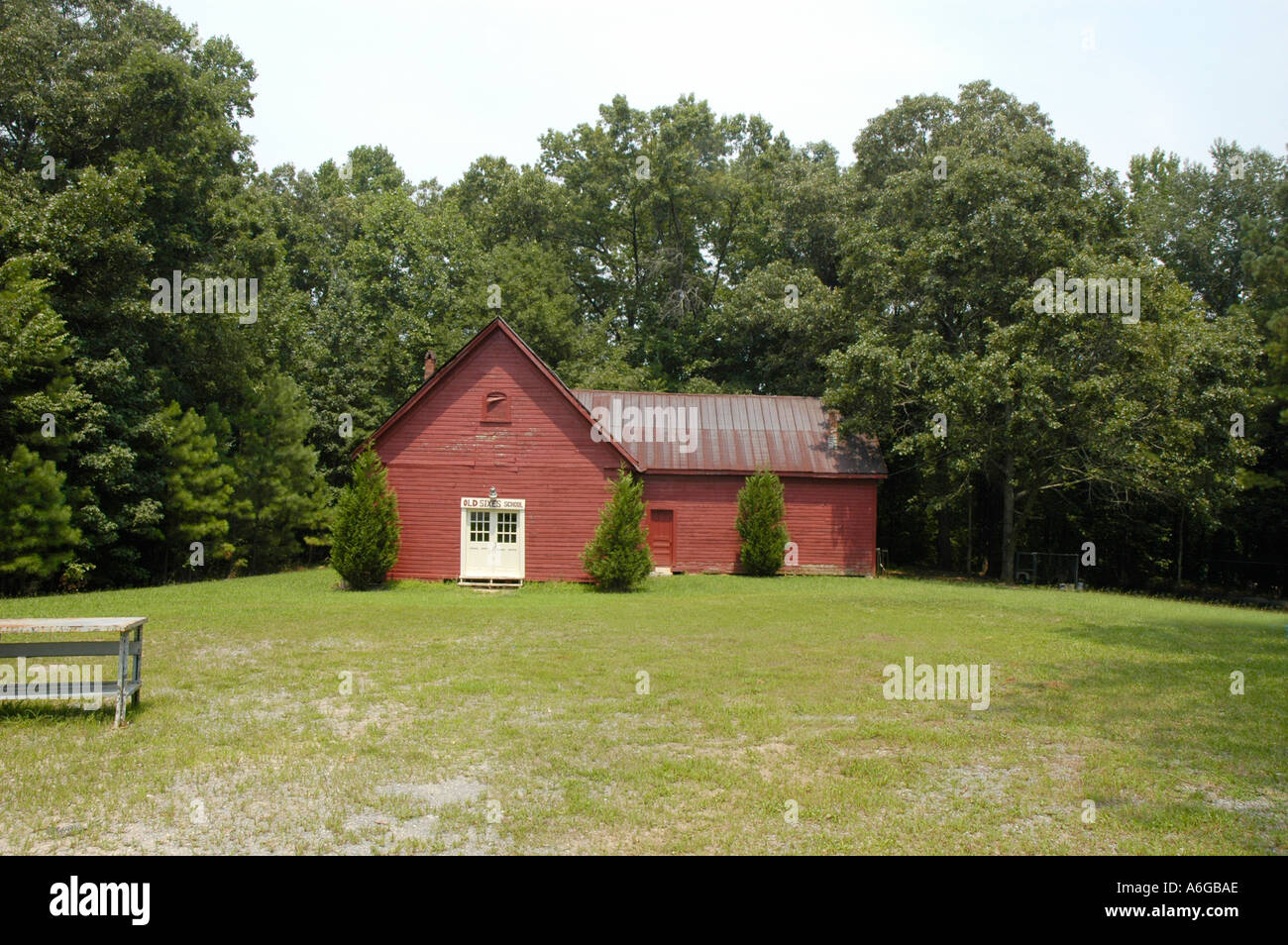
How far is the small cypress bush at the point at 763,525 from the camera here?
31203 mm

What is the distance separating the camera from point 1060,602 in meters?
23.7

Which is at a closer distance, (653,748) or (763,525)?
(653,748)

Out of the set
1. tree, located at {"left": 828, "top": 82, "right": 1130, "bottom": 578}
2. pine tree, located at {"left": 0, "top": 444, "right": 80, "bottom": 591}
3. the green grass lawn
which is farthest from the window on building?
tree, located at {"left": 828, "top": 82, "right": 1130, "bottom": 578}

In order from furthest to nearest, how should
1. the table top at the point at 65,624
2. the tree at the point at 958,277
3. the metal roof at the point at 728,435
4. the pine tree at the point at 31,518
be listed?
the metal roof at the point at 728,435, the tree at the point at 958,277, the pine tree at the point at 31,518, the table top at the point at 65,624

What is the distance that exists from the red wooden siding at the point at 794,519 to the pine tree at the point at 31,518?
1748cm

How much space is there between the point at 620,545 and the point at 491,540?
447 centimetres

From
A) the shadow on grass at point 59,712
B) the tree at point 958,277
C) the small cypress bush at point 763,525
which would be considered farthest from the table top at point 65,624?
the tree at point 958,277

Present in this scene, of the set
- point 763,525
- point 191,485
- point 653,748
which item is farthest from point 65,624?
point 763,525

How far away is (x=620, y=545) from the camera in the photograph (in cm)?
2580

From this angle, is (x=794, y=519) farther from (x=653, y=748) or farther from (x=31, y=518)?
(x=653, y=748)

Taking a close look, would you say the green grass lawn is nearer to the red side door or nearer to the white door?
the white door

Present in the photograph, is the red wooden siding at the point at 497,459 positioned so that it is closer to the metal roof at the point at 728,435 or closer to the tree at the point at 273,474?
the metal roof at the point at 728,435

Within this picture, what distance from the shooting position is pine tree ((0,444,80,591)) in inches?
882

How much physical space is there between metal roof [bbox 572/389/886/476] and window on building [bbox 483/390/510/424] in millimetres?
5209
